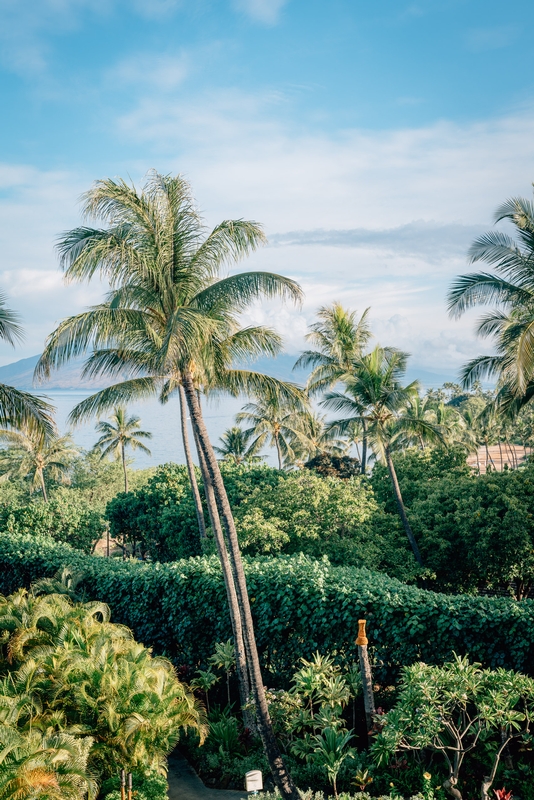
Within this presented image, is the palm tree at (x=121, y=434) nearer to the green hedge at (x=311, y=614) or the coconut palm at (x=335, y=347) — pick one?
the coconut palm at (x=335, y=347)

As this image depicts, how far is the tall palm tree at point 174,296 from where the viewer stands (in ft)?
32.4

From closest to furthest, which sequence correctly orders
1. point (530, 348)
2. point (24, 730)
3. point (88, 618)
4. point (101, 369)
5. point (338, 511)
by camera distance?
point (24, 730) < point (88, 618) < point (101, 369) < point (530, 348) < point (338, 511)

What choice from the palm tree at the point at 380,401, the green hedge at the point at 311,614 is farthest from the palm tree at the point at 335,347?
the green hedge at the point at 311,614

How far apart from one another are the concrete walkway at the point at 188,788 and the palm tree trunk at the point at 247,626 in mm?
751

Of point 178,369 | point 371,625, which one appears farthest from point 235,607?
point 178,369

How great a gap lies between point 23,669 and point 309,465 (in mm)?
23850

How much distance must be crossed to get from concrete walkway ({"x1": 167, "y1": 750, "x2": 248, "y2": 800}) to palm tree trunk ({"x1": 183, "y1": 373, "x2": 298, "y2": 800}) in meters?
0.75

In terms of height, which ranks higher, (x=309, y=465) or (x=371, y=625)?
(x=309, y=465)

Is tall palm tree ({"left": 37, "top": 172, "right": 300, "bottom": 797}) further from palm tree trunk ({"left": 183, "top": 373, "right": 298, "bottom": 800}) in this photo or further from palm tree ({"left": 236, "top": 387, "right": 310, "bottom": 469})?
palm tree ({"left": 236, "top": 387, "right": 310, "bottom": 469})

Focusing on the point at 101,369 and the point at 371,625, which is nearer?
the point at 371,625

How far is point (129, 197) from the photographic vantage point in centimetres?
998

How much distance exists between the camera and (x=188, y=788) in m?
9.66

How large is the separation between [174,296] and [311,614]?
243 inches

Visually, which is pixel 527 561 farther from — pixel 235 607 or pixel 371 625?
pixel 235 607
